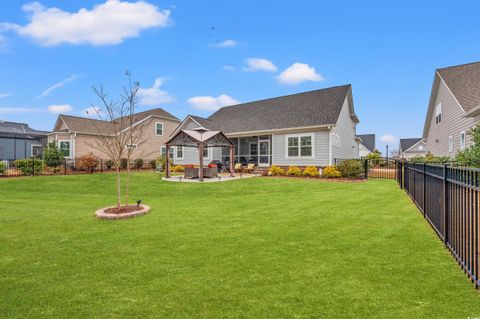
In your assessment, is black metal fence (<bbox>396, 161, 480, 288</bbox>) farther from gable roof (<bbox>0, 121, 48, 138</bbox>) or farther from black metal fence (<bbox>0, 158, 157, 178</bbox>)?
gable roof (<bbox>0, 121, 48, 138</bbox>)

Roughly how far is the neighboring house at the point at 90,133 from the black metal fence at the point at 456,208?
23.4 metres

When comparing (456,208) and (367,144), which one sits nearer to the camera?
(456,208)

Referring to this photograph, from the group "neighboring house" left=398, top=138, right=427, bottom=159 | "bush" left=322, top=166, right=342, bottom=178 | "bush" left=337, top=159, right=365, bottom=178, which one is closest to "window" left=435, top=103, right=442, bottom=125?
"bush" left=337, top=159, right=365, bottom=178

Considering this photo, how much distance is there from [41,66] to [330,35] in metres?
19.4

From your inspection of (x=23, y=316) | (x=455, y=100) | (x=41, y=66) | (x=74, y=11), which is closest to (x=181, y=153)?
(x=41, y=66)

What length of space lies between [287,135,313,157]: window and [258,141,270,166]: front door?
8.82 feet

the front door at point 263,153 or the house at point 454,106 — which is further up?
the house at point 454,106

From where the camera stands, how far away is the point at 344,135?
2319 cm

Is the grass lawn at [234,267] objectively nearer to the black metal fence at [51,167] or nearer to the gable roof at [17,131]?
the black metal fence at [51,167]

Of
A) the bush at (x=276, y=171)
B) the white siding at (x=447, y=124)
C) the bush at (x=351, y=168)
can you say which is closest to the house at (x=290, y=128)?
the bush at (x=276, y=171)

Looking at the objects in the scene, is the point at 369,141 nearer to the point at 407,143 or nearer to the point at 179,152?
the point at 407,143

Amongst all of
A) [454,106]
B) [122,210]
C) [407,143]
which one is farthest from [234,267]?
[407,143]

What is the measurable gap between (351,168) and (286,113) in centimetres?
872

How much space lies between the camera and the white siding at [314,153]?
19688 millimetres
